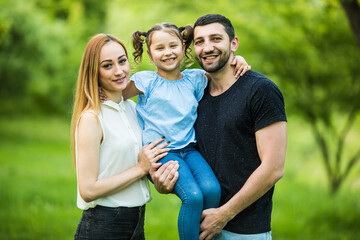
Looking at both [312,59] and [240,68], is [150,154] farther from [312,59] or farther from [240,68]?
[312,59]

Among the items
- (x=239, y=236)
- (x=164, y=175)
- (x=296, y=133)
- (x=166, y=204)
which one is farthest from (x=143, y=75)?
(x=296, y=133)

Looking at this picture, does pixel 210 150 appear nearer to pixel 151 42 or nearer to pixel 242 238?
pixel 242 238

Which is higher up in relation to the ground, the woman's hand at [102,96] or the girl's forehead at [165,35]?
the girl's forehead at [165,35]

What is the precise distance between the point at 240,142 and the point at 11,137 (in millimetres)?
17009

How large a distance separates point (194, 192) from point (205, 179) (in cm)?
13

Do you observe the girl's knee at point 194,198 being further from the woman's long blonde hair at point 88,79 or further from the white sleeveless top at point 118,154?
the woman's long blonde hair at point 88,79

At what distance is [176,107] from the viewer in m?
3.01

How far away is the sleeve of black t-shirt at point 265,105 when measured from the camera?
8.74ft

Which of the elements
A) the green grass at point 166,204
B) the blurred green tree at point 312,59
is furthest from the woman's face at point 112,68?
the blurred green tree at point 312,59

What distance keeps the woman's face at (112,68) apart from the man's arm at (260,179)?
98 centimetres

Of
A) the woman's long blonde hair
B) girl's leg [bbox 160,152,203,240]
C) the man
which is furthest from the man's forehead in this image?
→ girl's leg [bbox 160,152,203,240]

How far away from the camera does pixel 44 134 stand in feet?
68.0

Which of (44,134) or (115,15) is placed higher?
(115,15)

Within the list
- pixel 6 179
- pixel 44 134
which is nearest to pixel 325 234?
pixel 6 179
